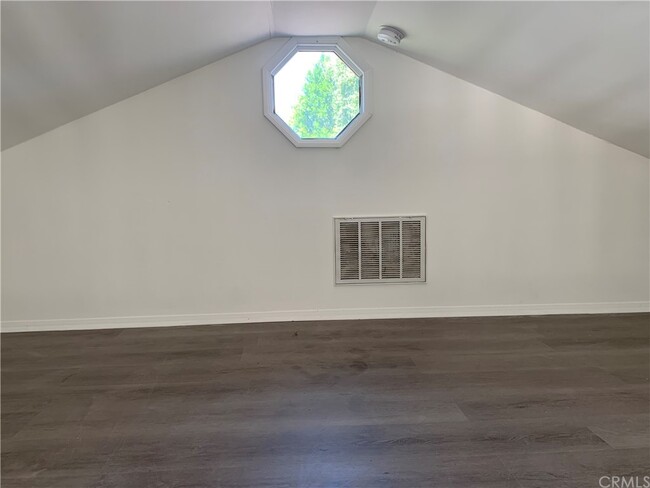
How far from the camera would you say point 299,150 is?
2.95 m

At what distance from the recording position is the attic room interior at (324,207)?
2.12 meters

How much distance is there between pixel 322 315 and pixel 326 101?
1710mm

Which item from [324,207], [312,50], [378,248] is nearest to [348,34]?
[312,50]

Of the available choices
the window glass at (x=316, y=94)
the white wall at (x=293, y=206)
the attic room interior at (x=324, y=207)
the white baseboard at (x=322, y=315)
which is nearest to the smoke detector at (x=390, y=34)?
the attic room interior at (x=324, y=207)

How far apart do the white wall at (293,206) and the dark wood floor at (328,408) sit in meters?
0.35

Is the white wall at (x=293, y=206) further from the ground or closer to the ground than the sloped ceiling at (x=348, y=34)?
closer to the ground

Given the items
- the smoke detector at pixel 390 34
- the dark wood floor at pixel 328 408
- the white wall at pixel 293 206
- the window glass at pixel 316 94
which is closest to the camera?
the dark wood floor at pixel 328 408

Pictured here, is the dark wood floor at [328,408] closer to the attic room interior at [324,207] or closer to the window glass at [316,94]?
the attic room interior at [324,207]

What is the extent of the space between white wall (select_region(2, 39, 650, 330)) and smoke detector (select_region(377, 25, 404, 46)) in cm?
34

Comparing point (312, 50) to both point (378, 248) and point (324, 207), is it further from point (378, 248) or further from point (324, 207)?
point (378, 248)

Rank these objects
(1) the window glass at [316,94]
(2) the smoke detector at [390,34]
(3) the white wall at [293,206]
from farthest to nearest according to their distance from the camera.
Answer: (1) the window glass at [316,94] < (3) the white wall at [293,206] < (2) the smoke detector at [390,34]

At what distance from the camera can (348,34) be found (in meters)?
2.82

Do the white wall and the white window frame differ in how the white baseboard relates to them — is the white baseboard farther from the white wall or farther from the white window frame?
the white window frame

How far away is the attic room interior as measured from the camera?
212 cm
